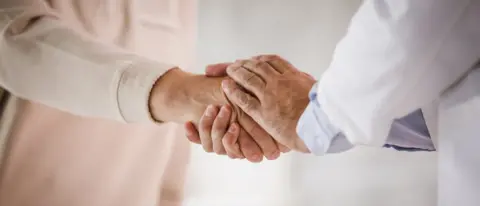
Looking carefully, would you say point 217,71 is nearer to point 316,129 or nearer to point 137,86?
point 137,86

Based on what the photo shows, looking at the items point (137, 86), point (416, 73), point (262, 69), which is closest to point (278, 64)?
point (262, 69)

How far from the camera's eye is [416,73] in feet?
1.69

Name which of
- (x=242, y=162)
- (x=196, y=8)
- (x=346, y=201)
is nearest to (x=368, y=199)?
(x=346, y=201)

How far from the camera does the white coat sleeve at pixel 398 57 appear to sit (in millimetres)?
486

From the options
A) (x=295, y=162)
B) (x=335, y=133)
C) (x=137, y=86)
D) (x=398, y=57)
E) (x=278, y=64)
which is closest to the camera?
(x=398, y=57)

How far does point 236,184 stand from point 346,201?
293 millimetres

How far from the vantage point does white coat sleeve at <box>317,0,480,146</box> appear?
1.59 ft

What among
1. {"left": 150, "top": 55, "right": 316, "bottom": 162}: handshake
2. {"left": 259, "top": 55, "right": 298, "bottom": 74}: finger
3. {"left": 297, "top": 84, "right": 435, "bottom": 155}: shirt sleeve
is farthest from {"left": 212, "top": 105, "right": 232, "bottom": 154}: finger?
{"left": 297, "top": 84, "right": 435, "bottom": 155}: shirt sleeve

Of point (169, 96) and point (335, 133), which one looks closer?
point (335, 133)

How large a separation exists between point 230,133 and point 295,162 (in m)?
0.35

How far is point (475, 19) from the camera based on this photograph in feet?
1.66

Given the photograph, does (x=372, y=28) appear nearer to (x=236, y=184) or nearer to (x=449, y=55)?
(x=449, y=55)

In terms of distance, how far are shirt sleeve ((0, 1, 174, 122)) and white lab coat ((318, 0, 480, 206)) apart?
415 mm

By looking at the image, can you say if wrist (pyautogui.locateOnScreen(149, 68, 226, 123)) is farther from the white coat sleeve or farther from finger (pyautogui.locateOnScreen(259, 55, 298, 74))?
the white coat sleeve
